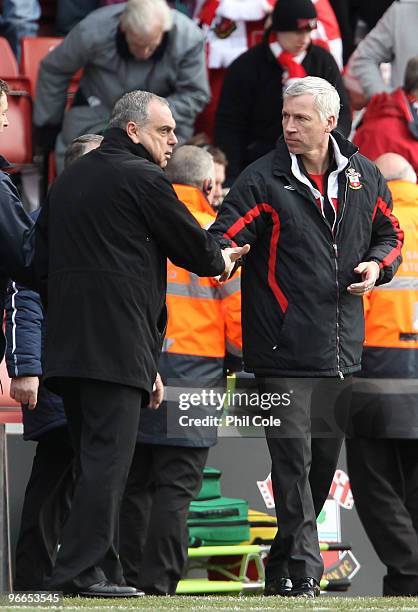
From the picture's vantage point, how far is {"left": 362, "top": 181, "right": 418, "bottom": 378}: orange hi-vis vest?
23.5 ft

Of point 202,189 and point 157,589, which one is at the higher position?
point 202,189

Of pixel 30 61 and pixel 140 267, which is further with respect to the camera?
pixel 30 61

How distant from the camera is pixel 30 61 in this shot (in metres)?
10.4

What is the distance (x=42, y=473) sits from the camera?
21.8 feet

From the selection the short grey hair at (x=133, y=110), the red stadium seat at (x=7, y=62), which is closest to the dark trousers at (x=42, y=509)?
the short grey hair at (x=133, y=110)

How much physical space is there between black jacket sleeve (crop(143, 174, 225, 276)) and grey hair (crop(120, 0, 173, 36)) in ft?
12.7

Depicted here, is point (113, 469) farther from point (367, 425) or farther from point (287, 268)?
point (367, 425)

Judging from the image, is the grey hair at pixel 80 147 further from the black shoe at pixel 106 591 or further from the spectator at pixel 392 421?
the black shoe at pixel 106 591

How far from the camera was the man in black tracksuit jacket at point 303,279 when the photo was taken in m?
6.26

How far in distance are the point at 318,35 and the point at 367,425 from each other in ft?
12.6

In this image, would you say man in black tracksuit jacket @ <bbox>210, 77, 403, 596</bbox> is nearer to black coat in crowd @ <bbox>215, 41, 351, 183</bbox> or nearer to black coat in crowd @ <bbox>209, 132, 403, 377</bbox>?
black coat in crowd @ <bbox>209, 132, 403, 377</bbox>

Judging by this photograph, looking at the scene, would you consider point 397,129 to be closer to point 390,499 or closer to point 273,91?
point 273,91

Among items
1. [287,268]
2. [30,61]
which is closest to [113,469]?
[287,268]

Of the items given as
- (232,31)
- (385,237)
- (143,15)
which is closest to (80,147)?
(385,237)
